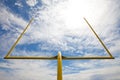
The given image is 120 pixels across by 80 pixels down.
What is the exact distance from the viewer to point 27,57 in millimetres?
5215

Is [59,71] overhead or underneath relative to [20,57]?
underneath

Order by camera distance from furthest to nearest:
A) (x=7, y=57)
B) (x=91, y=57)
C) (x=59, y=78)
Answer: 1. (x=91, y=57)
2. (x=7, y=57)
3. (x=59, y=78)

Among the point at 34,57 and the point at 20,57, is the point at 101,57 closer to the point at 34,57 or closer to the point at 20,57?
the point at 34,57

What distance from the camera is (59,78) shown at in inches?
151

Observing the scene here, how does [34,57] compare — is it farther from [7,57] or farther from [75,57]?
[75,57]

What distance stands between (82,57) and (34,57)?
5.67 ft

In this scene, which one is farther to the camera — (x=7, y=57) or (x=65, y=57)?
(x=65, y=57)

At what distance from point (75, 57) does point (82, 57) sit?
27cm

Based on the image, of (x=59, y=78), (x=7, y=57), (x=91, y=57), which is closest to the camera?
(x=59, y=78)

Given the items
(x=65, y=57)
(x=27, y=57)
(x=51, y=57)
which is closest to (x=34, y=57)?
(x=27, y=57)

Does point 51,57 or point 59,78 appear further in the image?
point 51,57

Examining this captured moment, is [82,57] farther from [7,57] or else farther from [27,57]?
[7,57]

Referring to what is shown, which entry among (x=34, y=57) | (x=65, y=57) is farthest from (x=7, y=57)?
(x=65, y=57)

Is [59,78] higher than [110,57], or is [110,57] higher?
[110,57]
